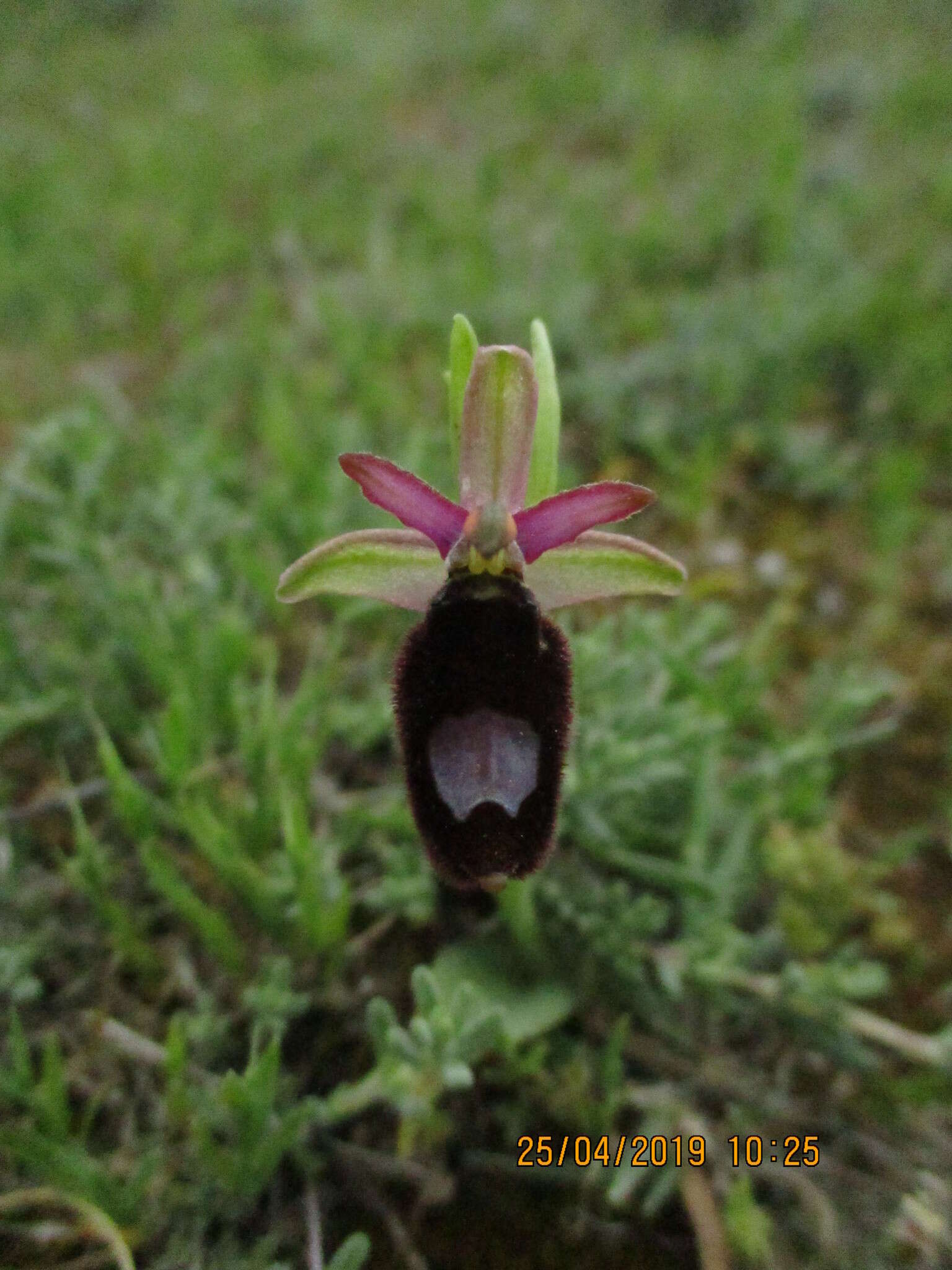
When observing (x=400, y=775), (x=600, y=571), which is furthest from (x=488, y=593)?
(x=400, y=775)

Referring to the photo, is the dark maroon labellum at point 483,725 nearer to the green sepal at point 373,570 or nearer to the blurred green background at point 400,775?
the green sepal at point 373,570

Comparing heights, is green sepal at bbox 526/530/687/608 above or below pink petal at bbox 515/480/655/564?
below
